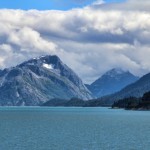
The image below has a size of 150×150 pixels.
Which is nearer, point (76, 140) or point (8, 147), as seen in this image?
point (8, 147)

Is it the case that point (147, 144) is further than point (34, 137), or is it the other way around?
point (34, 137)

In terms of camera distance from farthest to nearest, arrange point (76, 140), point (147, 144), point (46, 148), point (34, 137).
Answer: point (34, 137)
point (76, 140)
point (147, 144)
point (46, 148)

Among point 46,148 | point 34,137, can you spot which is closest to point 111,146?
point 46,148

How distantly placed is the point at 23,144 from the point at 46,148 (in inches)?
448

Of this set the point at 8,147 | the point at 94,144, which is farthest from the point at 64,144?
the point at 8,147

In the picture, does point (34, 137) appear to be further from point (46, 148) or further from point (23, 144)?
point (46, 148)

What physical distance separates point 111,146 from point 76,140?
53.6 ft

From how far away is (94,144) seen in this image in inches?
4341

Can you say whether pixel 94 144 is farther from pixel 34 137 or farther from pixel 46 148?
pixel 34 137

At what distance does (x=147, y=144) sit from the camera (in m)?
110

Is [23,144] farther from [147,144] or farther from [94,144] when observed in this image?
[147,144]

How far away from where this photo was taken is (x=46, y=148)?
335 feet

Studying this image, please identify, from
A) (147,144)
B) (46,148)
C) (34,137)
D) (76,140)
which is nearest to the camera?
(46,148)

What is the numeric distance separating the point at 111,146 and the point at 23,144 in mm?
22901
